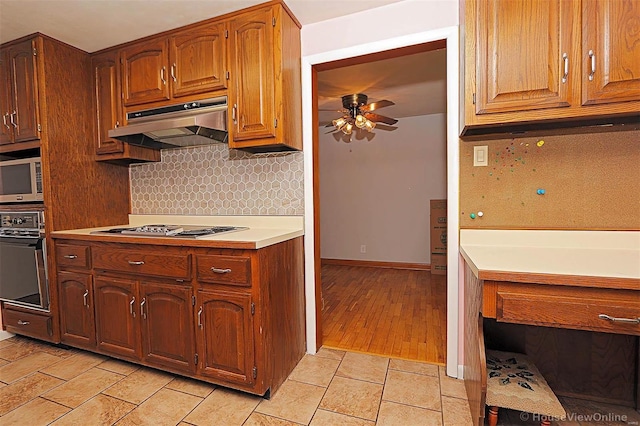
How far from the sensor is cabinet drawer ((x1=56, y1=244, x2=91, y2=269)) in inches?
79.7

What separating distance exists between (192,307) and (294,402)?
767 mm

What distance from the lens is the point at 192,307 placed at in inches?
67.4

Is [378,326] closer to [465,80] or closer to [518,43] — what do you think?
[465,80]

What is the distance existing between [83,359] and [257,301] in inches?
59.8

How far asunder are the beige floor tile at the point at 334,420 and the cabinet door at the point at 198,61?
78.4 inches

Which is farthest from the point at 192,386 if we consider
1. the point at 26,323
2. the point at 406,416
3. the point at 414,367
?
the point at 26,323

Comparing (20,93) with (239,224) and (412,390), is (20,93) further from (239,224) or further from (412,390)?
(412,390)

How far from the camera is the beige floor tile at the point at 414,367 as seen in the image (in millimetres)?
1897

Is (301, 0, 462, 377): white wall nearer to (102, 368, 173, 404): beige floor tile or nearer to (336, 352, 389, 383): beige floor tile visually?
(336, 352, 389, 383): beige floor tile

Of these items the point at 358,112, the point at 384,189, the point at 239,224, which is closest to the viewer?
the point at 239,224

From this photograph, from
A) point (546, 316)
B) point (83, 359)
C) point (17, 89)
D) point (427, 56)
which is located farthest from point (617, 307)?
point (17, 89)

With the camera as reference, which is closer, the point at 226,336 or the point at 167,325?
the point at 226,336

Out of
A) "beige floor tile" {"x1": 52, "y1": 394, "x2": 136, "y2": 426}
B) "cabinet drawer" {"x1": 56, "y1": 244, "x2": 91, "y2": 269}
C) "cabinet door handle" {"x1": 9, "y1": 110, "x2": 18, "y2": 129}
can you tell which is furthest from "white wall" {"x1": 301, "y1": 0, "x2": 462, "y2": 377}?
"cabinet door handle" {"x1": 9, "y1": 110, "x2": 18, "y2": 129}

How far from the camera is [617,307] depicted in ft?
3.37
